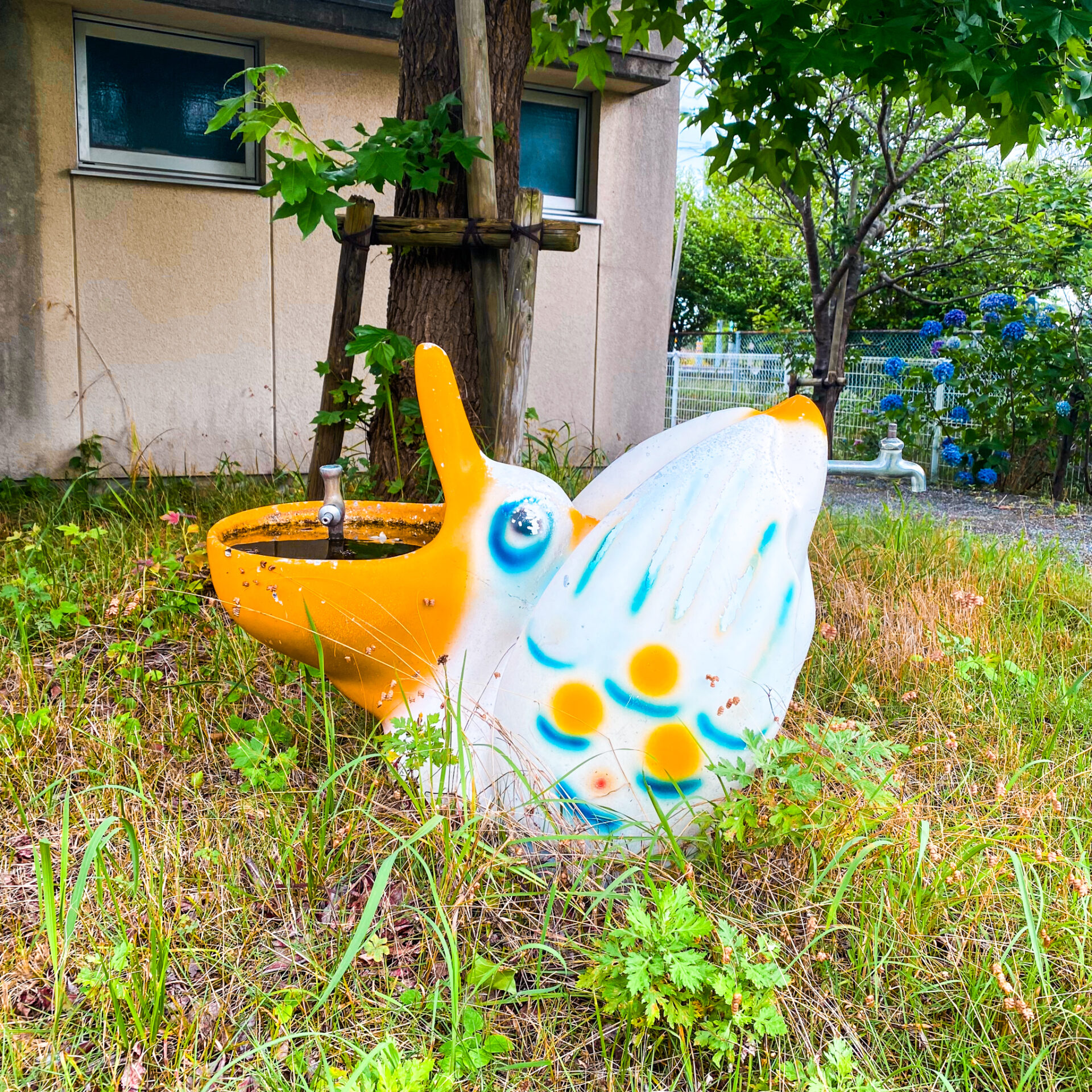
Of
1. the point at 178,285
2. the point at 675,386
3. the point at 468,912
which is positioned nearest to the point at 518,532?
the point at 468,912

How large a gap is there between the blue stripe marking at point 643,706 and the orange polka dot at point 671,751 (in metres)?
0.03

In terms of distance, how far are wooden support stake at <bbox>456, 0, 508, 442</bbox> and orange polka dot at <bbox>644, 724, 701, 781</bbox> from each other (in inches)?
60.2

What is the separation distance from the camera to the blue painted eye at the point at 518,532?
2.03 metres

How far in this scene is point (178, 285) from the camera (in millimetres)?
5668

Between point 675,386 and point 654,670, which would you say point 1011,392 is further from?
point 654,670

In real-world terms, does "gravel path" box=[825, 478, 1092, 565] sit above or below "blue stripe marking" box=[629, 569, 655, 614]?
below

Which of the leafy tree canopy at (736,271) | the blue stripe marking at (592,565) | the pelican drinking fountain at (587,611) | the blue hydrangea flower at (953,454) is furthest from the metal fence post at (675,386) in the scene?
the blue stripe marking at (592,565)

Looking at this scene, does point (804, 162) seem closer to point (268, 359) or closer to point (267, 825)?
point (267, 825)

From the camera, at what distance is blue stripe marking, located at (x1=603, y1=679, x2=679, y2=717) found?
1.85m

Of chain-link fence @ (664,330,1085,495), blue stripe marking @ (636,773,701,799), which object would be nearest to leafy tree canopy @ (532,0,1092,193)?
blue stripe marking @ (636,773,701,799)

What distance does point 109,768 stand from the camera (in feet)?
7.36

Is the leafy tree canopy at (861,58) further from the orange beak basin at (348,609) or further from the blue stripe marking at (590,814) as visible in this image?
the blue stripe marking at (590,814)

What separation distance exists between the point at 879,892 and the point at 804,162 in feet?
9.54

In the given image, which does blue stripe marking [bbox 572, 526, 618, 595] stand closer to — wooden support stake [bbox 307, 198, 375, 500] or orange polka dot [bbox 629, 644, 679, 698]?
orange polka dot [bbox 629, 644, 679, 698]
